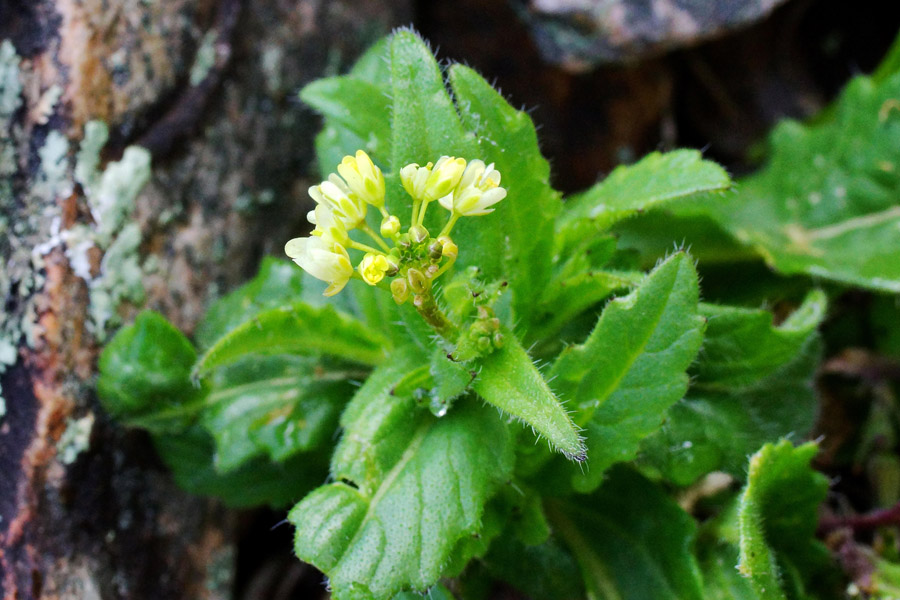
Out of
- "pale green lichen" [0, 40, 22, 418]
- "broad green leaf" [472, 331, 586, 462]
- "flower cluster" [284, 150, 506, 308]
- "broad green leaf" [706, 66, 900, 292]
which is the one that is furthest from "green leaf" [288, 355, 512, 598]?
"broad green leaf" [706, 66, 900, 292]

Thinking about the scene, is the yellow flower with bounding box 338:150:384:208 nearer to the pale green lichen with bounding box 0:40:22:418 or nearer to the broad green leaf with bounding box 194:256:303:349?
the broad green leaf with bounding box 194:256:303:349

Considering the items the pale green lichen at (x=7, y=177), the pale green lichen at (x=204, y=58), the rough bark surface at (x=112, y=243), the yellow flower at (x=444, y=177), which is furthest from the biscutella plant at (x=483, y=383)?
the pale green lichen at (x=204, y=58)

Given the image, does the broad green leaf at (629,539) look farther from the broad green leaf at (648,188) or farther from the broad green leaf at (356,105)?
the broad green leaf at (356,105)

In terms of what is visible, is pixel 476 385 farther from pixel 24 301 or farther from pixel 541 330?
pixel 24 301

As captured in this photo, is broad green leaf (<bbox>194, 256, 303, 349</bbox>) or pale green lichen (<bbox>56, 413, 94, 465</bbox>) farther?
broad green leaf (<bbox>194, 256, 303, 349</bbox>)

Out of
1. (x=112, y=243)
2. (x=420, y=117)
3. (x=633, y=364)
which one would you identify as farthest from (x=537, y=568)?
(x=112, y=243)

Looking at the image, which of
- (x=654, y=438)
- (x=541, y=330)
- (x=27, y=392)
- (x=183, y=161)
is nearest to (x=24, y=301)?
(x=27, y=392)
